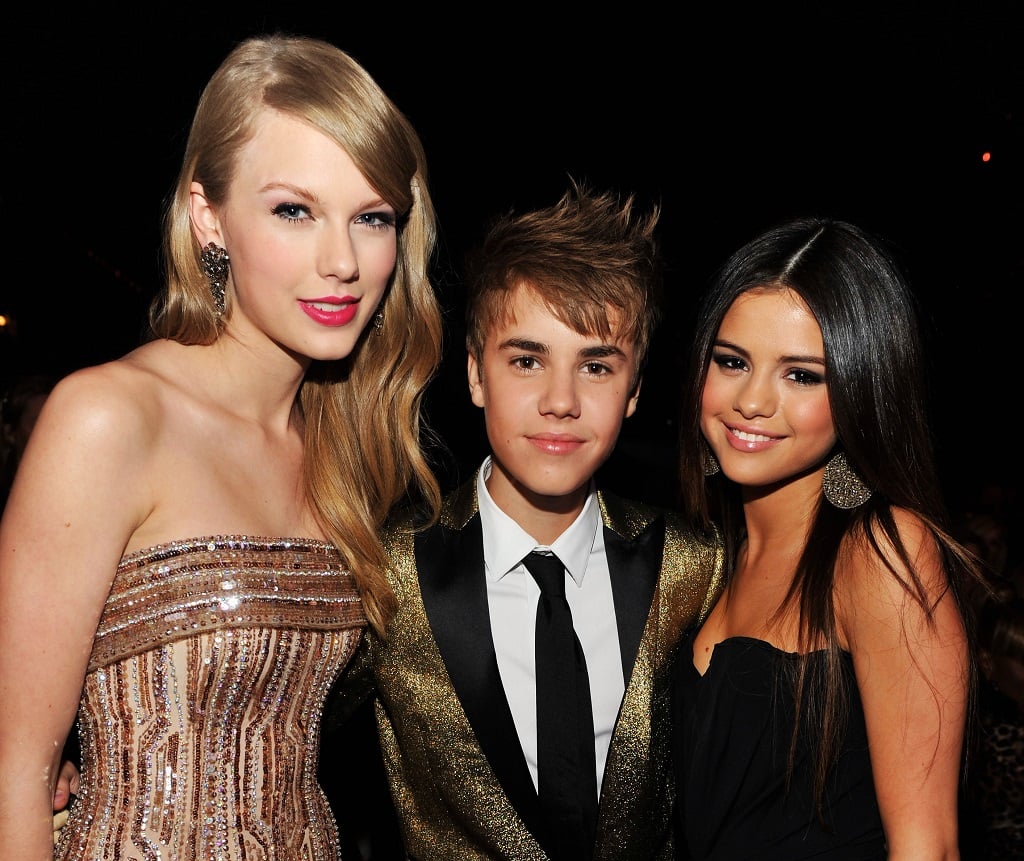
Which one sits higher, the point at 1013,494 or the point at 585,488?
the point at 1013,494

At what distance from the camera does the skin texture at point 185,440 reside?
57.4 inches

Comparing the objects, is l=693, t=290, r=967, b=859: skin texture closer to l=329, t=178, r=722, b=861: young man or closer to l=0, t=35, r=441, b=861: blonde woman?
l=329, t=178, r=722, b=861: young man

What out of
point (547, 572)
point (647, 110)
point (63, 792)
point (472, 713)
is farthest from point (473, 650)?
point (647, 110)

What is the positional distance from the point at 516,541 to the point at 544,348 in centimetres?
41

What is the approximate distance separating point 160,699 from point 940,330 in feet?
16.0

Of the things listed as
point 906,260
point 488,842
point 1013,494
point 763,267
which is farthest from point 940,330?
point 488,842

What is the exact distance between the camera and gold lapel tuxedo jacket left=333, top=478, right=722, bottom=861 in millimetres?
1845

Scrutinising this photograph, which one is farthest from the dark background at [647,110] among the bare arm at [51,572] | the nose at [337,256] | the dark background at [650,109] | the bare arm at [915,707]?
the bare arm at [51,572]

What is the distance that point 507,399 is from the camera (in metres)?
1.89

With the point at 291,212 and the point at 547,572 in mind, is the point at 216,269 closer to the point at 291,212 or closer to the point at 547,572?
the point at 291,212

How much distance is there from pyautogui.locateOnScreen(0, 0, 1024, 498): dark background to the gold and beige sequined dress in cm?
244

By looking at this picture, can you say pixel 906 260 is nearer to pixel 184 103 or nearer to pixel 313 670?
pixel 184 103

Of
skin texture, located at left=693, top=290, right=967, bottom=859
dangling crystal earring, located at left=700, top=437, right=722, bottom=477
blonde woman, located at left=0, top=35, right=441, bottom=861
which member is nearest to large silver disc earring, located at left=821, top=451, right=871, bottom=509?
skin texture, located at left=693, top=290, right=967, bottom=859

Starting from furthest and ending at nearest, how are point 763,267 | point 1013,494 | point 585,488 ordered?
point 1013,494 → point 585,488 → point 763,267
